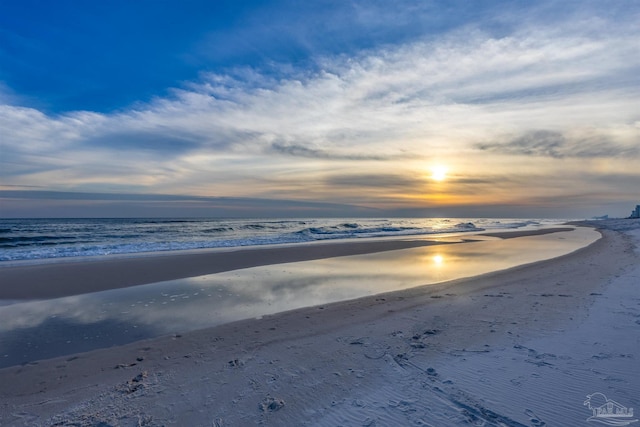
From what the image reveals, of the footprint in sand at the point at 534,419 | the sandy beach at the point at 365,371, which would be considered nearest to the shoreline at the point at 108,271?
the sandy beach at the point at 365,371

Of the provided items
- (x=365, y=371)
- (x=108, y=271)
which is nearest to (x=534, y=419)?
(x=365, y=371)

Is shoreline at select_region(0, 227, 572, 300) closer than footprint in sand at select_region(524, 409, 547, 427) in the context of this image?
No

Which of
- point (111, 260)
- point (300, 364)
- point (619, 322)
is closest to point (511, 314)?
point (619, 322)

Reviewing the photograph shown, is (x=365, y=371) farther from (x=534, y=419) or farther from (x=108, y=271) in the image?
(x=108, y=271)

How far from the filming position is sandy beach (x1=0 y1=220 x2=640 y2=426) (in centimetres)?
374

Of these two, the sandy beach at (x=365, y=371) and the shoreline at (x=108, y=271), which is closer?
the sandy beach at (x=365, y=371)

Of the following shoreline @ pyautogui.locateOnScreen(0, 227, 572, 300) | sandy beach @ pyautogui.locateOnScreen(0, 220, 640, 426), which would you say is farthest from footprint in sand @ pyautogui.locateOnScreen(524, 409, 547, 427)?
shoreline @ pyautogui.locateOnScreen(0, 227, 572, 300)

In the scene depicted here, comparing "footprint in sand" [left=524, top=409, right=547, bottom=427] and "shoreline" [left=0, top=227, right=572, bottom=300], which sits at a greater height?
"footprint in sand" [left=524, top=409, right=547, bottom=427]

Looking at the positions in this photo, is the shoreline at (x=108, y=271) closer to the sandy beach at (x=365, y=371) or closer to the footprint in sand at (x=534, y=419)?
the sandy beach at (x=365, y=371)

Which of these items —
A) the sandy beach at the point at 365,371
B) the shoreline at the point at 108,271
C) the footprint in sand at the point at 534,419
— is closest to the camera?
the footprint in sand at the point at 534,419

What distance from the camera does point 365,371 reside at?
470 centimetres

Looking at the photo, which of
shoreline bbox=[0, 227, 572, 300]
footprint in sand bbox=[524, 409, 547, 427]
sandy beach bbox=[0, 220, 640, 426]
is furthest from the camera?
shoreline bbox=[0, 227, 572, 300]

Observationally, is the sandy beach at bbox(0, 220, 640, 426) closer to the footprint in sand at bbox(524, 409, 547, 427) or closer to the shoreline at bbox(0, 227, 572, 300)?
the footprint in sand at bbox(524, 409, 547, 427)

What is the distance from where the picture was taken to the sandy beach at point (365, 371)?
3738 millimetres
